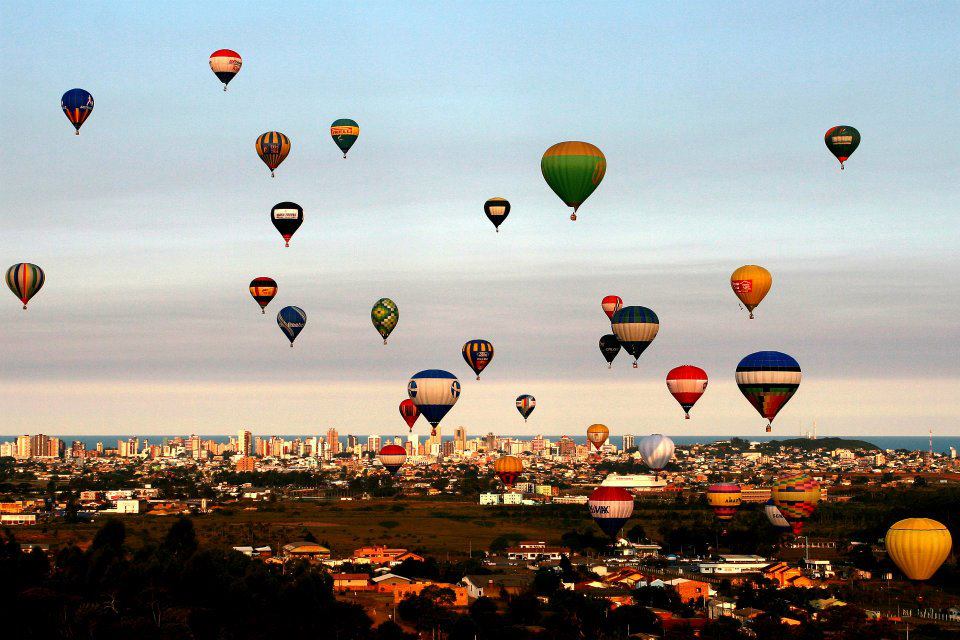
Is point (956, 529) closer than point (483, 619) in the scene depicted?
No

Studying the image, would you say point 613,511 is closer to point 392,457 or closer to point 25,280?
point 25,280

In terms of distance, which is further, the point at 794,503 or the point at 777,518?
the point at 777,518

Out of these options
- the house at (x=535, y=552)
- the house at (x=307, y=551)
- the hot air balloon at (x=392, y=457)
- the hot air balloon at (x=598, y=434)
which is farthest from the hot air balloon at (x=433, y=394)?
the hot air balloon at (x=598, y=434)

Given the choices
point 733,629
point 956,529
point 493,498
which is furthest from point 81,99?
point 493,498

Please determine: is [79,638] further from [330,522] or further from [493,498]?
[493,498]

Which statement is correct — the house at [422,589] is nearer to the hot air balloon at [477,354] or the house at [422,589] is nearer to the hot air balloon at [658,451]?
the hot air balloon at [477,354]

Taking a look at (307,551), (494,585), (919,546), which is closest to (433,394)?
(494,585)
